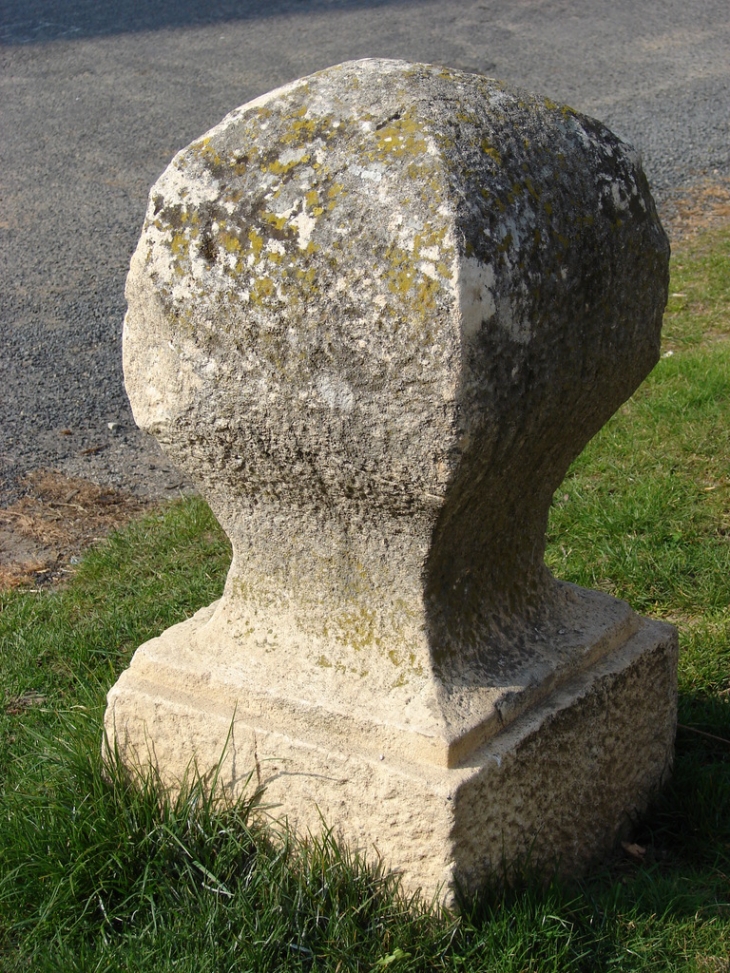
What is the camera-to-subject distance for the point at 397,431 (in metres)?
2.05

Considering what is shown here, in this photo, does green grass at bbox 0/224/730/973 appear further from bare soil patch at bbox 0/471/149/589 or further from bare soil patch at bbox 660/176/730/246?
bare soil patch at bbox 660/176/730/246

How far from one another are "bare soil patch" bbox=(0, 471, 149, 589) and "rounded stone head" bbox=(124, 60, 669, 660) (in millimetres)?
1799

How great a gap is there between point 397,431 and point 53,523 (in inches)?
101

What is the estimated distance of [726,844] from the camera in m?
2.48

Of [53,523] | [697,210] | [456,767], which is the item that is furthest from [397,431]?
[697,210]

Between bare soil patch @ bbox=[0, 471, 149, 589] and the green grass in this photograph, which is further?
bare soil patch @ bbox=[0, 471, 149, 589]

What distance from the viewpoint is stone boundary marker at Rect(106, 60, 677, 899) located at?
202 cm

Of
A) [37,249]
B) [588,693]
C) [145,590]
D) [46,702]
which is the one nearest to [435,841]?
[588,693]

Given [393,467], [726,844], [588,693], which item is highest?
[393,467]

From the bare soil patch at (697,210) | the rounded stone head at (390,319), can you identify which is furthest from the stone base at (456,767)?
the bare soil patch at (697,210)

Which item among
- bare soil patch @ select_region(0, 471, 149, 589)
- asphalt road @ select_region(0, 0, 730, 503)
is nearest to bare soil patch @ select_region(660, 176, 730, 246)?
asphalt road @ select_region(0, 0, 730, 503)

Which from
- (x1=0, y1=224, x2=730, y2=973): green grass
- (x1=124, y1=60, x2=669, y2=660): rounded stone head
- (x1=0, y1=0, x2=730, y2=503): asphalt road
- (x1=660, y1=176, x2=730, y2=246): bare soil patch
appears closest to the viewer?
(x1=124, y1=60, x2=669, y2=660): rounded stone head

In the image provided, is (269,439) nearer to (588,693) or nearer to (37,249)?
(588,693)

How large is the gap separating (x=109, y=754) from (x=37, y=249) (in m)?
4.83
